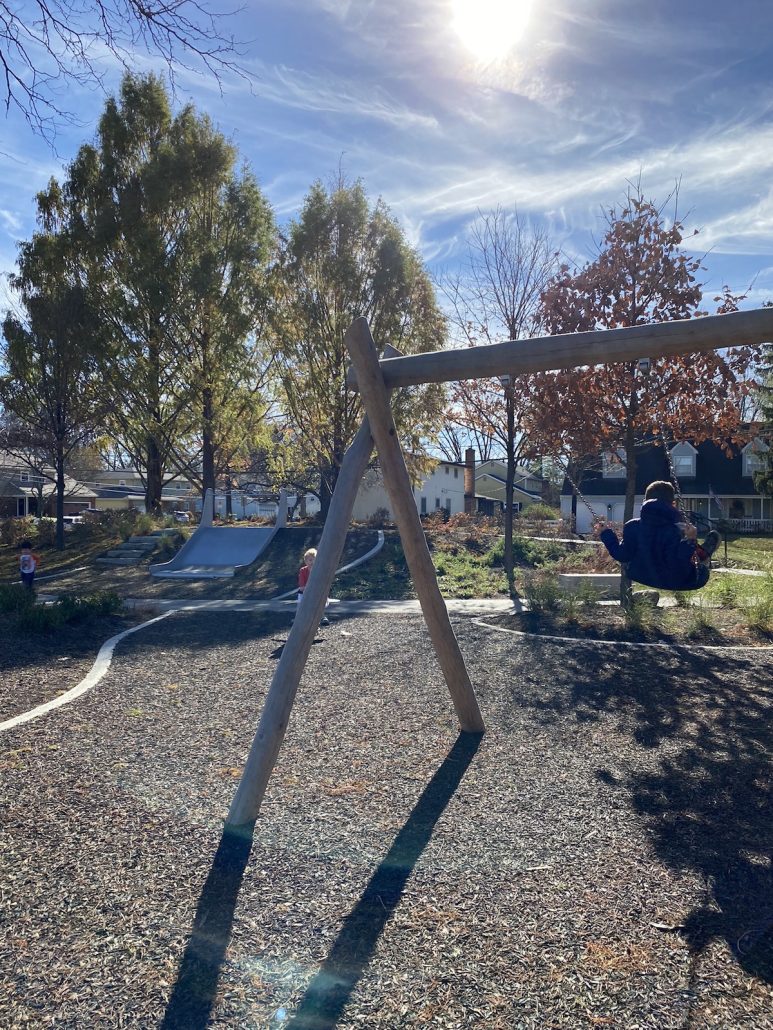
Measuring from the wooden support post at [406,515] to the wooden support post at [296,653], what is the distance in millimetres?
146

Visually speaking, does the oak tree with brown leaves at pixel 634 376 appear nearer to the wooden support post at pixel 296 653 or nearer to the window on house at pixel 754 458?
the wooden support post at pixel 296 653

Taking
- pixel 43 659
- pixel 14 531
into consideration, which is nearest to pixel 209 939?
pixel 43 659

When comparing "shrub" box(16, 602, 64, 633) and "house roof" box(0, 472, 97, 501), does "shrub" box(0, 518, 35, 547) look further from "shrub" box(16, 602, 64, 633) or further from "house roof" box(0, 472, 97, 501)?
"shrub" box(16, 602, 64, 633)

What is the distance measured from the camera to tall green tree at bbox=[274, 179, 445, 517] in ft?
78.7

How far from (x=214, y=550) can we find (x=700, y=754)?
17455 mm

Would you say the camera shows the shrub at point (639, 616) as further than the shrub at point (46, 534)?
No

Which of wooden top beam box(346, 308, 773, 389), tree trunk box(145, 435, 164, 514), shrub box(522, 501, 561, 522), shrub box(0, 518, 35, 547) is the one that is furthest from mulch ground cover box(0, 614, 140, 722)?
shrub box(522, 501, 561, 522)

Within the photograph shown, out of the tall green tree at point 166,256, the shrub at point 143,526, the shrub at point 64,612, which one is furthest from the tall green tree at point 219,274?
the shrub at point 64,612

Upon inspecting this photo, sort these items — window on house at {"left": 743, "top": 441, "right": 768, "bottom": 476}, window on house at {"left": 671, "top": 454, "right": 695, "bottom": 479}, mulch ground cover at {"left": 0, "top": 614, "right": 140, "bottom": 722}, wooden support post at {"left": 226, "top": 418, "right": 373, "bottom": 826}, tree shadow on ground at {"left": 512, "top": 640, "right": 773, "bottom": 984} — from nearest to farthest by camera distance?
tree shadow on ground at {"left": 512, "top": 640, "right": 773, "bottom": 984}, wooden support post at {"left": 226, "top": 418, "right": 373, "bottom": 826}, mulch ground cover at {"left": 0, "top": 614, "right": 140, "bottom": 722}, window on house at {"left": 743, "top": 441, "right": 768, "bottom": 476}, window on house at {"left": 671, "top": 454, "right": 695, "bottom": 479}

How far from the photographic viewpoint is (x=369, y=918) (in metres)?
3.21

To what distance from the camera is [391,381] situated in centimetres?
500

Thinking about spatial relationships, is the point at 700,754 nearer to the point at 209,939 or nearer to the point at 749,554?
the point at 209,939

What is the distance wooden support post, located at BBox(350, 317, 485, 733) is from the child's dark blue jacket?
1.53 metres

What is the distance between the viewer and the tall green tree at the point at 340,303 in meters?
24.0
